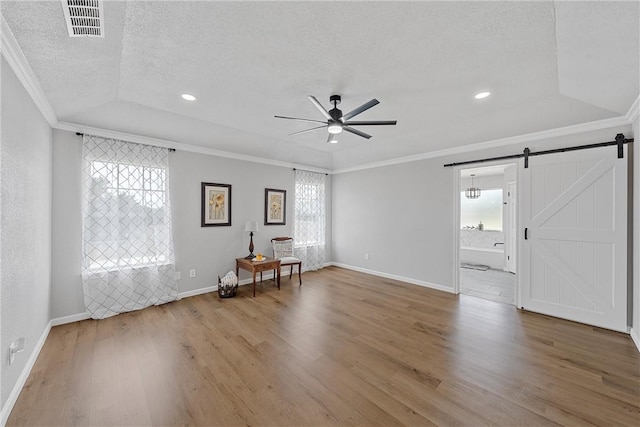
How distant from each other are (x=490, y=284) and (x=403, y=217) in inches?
83.3

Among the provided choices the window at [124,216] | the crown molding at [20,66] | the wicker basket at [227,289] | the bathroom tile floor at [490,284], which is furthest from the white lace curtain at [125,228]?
the bathroom tile floor at [490,284]

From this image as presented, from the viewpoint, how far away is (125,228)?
11.3 feet

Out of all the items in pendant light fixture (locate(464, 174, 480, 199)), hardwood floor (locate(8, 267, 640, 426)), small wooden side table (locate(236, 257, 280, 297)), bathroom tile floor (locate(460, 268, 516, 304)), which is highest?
pendant light fixture (locate(464, 174, 480, 199))

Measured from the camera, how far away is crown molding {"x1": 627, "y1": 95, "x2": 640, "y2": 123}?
2474 mm

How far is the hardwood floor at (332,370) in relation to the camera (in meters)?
1.69

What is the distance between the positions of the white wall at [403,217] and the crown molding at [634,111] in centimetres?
44

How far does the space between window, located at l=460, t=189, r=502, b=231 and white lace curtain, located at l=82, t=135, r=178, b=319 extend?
23.1 feet

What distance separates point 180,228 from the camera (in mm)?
4012

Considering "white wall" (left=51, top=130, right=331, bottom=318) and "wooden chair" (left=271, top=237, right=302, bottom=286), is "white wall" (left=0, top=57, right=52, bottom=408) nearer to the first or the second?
"white wall" (left=51, top=130, right=331, bottom=318)

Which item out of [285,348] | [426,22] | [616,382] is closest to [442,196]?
[616,382]

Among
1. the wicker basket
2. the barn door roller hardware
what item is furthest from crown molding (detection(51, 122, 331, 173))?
the barn door roller hardware

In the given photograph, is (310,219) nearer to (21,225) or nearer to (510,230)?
(21,225)

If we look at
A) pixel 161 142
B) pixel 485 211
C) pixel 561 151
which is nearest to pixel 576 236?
pixel 561 151

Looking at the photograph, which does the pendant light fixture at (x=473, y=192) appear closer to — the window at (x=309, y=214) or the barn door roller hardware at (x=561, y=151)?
the barn door roller hardware at (x=561, y=151)
